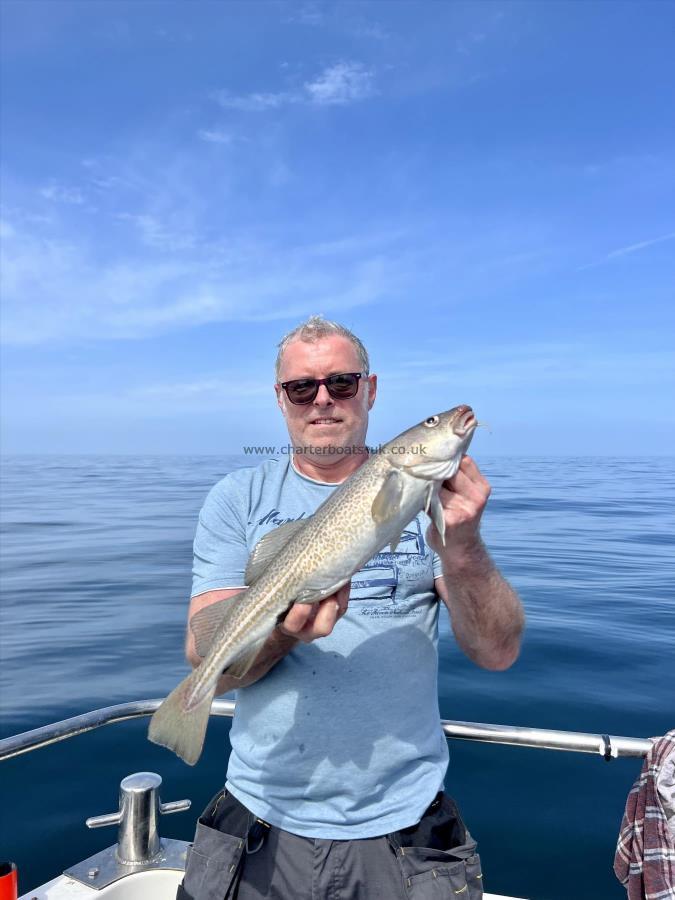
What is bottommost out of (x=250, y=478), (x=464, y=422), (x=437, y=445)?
(x=250, y=478)

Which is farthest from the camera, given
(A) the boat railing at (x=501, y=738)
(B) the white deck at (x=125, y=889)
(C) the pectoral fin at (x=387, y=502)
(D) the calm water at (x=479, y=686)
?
(D) the calm water at (x=479, y=686)

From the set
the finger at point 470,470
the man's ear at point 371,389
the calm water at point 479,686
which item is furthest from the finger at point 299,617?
the calm water at point 479,686

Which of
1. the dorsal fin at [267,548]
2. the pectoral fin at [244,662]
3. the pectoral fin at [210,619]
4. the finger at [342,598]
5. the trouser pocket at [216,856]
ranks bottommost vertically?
the trouser pocket at [216,856]

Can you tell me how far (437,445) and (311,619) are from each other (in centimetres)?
101

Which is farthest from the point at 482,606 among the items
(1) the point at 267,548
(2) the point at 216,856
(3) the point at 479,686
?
(3) the point at 479,686

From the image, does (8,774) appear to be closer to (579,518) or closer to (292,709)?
(292,709)

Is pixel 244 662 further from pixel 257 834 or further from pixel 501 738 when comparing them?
pixel 501 738

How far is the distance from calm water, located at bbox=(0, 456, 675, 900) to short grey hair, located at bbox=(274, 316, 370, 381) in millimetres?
4028

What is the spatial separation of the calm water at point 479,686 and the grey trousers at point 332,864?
79.9 inches

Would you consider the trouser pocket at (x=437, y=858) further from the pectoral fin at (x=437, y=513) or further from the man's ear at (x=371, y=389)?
the man's ear at (x=371, y=389)

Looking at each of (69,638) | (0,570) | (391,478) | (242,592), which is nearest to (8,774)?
(69,638)

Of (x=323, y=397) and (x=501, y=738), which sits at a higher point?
(x=323, y=397)

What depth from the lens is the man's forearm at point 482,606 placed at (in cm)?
309

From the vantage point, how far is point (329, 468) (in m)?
3.87
